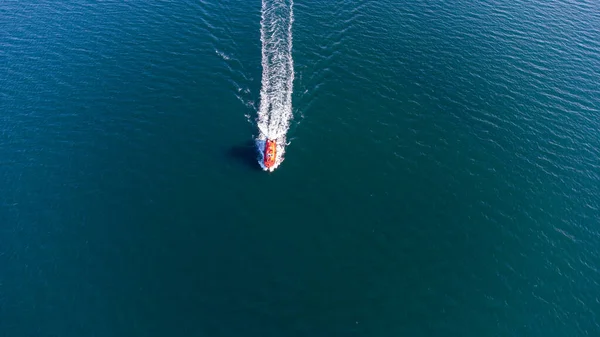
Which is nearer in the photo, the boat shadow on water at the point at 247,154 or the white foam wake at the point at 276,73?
the boat shadow on water at the point at 247,154

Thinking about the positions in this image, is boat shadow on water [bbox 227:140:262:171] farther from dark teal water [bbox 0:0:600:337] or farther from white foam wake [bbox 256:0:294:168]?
white foam wake [bbox 256:0:294:168]

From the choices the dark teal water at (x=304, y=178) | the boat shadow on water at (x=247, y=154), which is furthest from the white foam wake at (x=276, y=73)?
the dark teal water at (x=304, y=178)

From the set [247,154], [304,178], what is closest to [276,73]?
[247,154]

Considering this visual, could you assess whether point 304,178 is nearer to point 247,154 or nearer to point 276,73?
point 247,154

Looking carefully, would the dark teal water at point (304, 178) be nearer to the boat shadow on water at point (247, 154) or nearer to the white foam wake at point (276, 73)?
the boat shadow on water at point (247, 154)

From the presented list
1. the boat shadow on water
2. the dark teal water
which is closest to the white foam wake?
the boat shadow on water

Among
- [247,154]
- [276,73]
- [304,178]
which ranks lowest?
[304,178]

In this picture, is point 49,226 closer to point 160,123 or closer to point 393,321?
point 160,123
